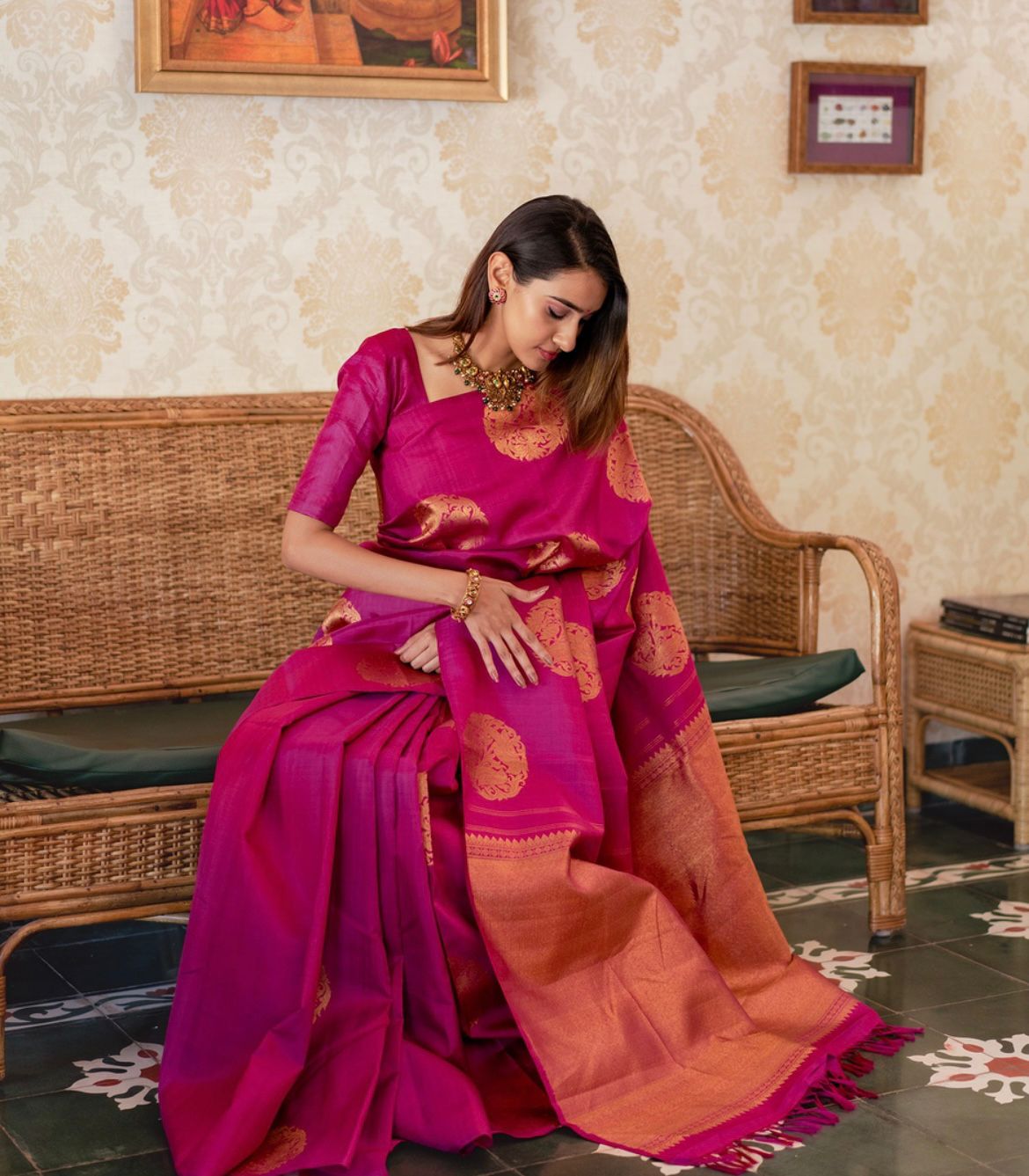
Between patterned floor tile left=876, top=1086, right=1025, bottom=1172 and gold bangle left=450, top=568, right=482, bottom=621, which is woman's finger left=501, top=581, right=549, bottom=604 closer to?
gold bangle left=450, top=568, right=482, bottom=621

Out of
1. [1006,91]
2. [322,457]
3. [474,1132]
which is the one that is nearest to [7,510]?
[322,457]

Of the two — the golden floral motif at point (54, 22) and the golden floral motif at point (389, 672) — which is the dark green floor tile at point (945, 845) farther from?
the golden floral motif at point (54, 22)

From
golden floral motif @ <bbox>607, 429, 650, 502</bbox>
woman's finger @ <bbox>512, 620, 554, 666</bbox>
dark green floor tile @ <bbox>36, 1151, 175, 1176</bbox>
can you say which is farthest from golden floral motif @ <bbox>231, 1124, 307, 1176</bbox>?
golden floral motif @ <bbox>607, 429, 650, 502</bbox>

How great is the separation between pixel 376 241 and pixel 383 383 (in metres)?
0.96

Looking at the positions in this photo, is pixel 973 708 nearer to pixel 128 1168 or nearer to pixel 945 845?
pixel 945 845

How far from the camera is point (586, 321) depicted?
263 centimetres

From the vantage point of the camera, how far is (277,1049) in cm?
225

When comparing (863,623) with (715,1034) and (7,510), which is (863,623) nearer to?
(715,1034)

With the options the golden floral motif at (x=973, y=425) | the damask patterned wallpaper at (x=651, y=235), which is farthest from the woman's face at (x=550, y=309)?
the golden floral motif at (x=973, y=425)

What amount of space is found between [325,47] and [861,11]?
4.36 feet

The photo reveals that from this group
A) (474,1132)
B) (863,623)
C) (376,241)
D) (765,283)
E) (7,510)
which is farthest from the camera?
(863,623)

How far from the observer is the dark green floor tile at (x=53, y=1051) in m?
2.50

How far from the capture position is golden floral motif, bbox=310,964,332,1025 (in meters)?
2.32

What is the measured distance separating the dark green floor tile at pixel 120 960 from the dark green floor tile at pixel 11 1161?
0.66 meters
